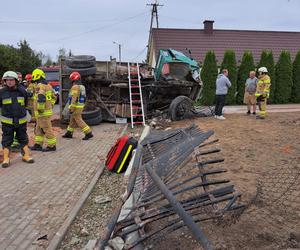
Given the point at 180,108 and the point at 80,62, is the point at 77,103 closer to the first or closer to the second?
the point at 80,62

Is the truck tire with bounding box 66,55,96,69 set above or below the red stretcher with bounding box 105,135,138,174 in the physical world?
above

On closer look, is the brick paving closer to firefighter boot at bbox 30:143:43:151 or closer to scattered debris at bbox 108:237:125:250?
firefighter boot at bbox 30:143:43:151

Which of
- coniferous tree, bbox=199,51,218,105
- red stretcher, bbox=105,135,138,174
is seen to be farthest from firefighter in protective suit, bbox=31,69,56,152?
coniferous tree, bbox=199,51,218,105

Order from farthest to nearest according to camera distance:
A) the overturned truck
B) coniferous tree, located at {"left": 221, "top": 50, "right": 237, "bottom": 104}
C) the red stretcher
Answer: coniferous tree, located at {"left": 221, "top": 50, "right": 237, "bottom": 104}, the overturned truck, the red stretcher

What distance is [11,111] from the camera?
7.21m

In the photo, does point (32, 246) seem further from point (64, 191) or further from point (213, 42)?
point (213, 42)

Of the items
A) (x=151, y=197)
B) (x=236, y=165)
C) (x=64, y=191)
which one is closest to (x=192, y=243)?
(x=151, y=197)

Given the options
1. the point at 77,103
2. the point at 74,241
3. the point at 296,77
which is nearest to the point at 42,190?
the point at 74,241

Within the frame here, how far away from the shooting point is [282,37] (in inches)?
1160

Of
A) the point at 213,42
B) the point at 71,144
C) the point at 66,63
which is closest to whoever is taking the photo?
the point at 71,144

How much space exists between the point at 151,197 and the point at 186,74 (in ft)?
34.4

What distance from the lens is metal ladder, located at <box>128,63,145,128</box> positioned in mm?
12562

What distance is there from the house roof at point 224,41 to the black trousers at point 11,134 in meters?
19.7

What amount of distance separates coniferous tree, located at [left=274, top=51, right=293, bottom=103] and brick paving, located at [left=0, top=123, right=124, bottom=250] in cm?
1530
